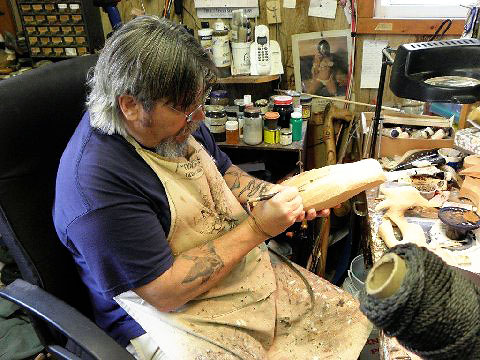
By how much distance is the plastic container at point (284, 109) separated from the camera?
6.55 feet

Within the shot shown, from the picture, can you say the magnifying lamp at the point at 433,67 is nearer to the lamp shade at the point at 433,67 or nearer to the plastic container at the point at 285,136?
the lamp shade at the point at 433,67

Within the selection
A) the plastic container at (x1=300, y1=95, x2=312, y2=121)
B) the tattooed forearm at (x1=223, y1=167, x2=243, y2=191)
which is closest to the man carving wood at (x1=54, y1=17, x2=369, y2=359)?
the tattooed forearm at (x1=223, y1=167, x2=243, y2=191)

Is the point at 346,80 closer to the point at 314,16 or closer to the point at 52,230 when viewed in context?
the point at 314,16

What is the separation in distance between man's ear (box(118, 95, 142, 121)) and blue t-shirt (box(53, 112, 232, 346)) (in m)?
0.06

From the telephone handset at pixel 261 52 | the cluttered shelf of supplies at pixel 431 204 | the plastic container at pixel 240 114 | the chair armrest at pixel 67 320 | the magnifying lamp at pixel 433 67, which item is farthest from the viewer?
the telephone handset at pixel 261 52

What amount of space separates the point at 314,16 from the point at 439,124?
871 mm

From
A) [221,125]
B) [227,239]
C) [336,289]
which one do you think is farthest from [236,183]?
[221,125]

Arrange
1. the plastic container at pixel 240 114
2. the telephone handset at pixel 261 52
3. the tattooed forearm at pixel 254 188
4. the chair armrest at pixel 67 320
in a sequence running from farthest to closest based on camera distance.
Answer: the telephone handset at pixel 261 52 → the plastic container at pixel 240 114 → the tattooed forearm at pixel 254 188 → the chair armrest at pixel 67 320

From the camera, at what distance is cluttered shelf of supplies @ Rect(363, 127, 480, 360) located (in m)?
1.19

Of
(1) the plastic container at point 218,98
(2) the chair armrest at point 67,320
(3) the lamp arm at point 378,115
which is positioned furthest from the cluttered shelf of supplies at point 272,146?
(2) the chair armrest at point 67,320

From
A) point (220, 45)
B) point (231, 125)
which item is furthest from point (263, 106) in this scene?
point (220, 45)

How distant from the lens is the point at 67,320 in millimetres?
987

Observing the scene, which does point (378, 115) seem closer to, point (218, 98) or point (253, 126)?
point (253, 126)

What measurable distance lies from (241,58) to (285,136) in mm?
519
